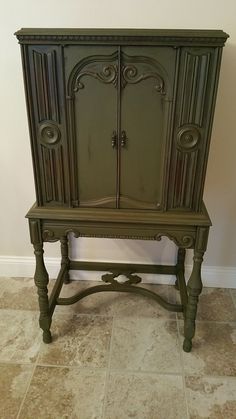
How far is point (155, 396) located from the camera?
1.38m

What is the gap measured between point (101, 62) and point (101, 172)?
429mm

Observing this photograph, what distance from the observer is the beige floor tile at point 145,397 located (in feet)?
4.32

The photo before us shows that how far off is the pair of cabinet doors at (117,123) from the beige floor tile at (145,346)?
78cm

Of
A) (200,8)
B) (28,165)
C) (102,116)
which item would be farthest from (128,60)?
(28,165)

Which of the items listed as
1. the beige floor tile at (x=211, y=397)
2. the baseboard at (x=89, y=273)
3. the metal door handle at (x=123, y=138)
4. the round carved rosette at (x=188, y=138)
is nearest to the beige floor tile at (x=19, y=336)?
the baseboard at (x=89, y=273)

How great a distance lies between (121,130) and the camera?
4.11ft

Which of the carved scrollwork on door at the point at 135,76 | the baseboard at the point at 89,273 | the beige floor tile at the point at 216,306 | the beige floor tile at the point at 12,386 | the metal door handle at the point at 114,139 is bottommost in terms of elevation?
the beige floor tile at the point at 12,386

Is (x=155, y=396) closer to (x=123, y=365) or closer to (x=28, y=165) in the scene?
(x=123, y=365)

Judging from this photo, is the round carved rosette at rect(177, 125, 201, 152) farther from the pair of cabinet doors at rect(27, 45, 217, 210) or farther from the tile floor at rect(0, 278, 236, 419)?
the tile floor at rect(0, 278, 236, 419)

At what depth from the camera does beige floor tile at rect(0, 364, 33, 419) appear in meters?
1.33

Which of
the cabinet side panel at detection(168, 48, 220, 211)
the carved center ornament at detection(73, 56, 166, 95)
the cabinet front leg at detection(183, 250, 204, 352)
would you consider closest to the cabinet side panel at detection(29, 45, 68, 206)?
the carved center ornament at detection(73, 56, 166, 95)

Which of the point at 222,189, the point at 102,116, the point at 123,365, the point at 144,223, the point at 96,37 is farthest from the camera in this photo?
the point at 222,189

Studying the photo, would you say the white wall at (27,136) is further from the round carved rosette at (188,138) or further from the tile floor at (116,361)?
the round carved rosette at (188,138)

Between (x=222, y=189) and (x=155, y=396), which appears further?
(x=222, y=189)
